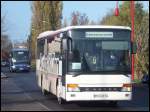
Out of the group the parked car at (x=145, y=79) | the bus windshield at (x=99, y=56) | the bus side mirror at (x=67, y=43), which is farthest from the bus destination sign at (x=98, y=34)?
the parked car at (x=145, y=79)

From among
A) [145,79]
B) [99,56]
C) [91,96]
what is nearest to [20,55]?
[145,79]

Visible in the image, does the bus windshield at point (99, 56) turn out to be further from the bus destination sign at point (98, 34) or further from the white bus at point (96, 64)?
the bus destination sign at point (98, 34)

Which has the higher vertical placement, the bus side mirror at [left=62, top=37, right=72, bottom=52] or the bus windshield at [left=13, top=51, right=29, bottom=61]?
the bus side mirror at [left=62, top=37, right=72, bottom=52]

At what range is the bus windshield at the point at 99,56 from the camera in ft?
65.6

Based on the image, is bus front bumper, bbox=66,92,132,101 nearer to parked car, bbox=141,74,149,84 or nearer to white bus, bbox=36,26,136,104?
white bus, bbox=36,26,136,104

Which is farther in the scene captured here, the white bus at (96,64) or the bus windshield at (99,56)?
the bus windshield at (99,56)

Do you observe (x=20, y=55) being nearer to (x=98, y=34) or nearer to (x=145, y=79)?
(x=145, y=79)

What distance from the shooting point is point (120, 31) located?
2062 cm

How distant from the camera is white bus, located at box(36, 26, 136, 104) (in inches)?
782

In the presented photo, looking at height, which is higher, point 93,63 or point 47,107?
point 93,63

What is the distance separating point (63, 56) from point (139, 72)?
918 inches

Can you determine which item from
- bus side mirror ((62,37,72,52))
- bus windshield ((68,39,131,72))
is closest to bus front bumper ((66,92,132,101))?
bus windshield ((68,39,131,72))

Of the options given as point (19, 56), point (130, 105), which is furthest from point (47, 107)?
point (19, 56)

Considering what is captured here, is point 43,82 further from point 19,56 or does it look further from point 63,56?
point 19,56
